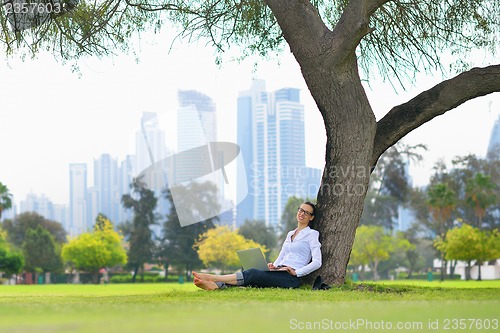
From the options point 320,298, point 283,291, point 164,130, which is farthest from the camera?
point 164,130

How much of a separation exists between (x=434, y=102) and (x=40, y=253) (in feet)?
185

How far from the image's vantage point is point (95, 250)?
61312 millimetres

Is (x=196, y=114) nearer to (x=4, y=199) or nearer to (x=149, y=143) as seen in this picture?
(x=149, y=143)

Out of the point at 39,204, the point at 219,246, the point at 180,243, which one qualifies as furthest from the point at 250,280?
the point at 39,204

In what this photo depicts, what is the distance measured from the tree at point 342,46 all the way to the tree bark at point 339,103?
0.05 ft

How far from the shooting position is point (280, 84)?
138 m

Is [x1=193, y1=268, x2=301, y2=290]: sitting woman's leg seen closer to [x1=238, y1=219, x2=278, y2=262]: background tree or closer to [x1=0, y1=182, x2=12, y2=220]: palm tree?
[x1=0, y1=182, x2=12, y2=220]: palm tree

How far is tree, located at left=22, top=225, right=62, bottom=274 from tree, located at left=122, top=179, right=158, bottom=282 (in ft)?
21.8

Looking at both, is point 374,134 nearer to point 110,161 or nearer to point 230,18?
point 230,18

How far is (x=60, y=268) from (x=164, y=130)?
33.5 meters

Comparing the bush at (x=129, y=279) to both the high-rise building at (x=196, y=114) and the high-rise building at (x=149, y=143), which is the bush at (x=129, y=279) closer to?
the high-rise building at (x=149, y=143)

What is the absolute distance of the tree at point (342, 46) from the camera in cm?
1110

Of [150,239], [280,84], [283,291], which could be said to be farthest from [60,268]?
[280,84]

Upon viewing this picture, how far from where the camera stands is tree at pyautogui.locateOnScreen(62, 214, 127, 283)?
2410 inches
